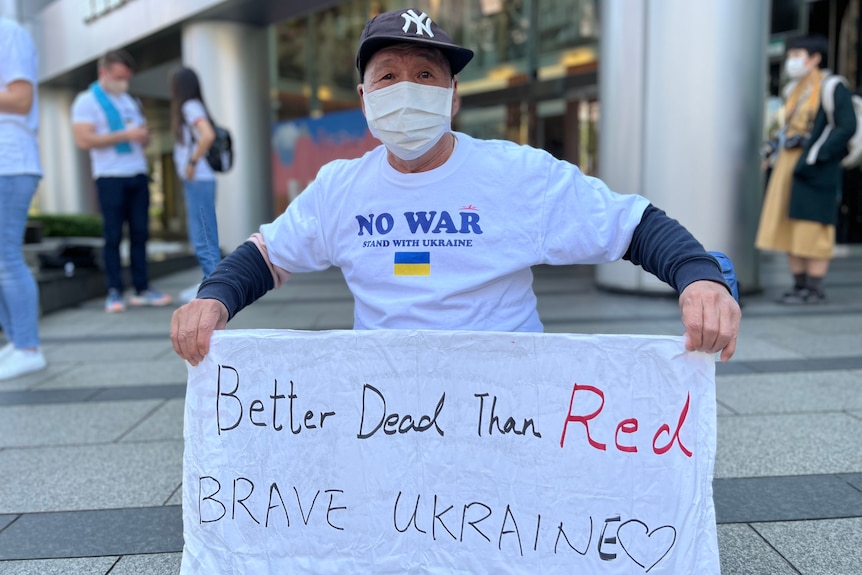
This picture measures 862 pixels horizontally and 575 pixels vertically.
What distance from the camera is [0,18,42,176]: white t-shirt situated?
3.62 m

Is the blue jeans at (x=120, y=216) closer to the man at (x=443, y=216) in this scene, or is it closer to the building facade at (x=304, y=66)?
the building facade at (x=304, y=66)

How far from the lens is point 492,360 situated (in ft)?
5.08

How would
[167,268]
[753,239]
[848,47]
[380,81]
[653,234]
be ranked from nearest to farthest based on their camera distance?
[653,234] → [380,81] → [753,239] → [167,268] → [848,47]

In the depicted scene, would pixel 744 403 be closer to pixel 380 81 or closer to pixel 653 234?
pixel 653 234

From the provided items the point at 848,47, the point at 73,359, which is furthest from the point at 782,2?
the point at 73,359

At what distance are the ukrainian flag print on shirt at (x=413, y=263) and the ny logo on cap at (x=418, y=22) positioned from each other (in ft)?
1.75

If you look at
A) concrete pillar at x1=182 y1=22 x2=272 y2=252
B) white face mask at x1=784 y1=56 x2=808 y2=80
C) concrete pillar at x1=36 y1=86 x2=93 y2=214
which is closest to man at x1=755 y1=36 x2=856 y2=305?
white face mask at x1=784 y1=56 x2=808 y2=80

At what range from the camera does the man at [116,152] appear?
18.6 feet

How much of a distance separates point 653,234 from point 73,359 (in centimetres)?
407

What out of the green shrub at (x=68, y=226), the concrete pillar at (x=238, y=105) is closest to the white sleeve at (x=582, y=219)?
the concrete pillar at (x=238, y=105)

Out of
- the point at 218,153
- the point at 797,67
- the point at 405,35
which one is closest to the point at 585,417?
the point at 405,35

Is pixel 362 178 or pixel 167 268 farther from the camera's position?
pixel 167 268

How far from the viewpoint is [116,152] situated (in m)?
5.79

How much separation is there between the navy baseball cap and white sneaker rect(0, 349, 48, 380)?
3203 millimetres
